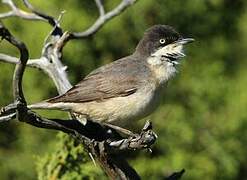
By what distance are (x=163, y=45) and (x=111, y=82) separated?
48 cm

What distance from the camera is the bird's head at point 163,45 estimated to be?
5141mm

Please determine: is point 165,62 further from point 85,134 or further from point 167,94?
point 167,94

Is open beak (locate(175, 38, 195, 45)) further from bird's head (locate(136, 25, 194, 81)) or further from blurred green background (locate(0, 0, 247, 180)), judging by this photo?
blurred green background (locate(0, 0, 247, 180))

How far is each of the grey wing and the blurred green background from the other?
1.13 m

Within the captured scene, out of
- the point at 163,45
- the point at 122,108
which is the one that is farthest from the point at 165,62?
the point at 122,108

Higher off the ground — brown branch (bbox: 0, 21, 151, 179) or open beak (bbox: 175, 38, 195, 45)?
open beak (bbox: 175, 38, 195, 45)

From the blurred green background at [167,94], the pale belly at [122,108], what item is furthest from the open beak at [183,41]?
the blurred green background at [167,94]

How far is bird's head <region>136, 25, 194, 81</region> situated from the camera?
5.14 meters

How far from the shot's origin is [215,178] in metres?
6.37

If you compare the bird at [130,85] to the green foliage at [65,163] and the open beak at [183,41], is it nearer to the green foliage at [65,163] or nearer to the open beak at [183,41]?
the open beak at [183,41]

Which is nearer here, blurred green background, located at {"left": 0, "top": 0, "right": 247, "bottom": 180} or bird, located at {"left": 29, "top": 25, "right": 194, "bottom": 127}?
bird, located at {"left": 29, "top": 25, "right": 194, "bottom": 127}

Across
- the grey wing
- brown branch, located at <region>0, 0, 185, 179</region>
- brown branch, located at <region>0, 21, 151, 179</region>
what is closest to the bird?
the grey wing

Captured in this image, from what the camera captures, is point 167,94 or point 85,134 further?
point 167,94

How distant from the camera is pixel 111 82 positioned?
5082 millimetres
